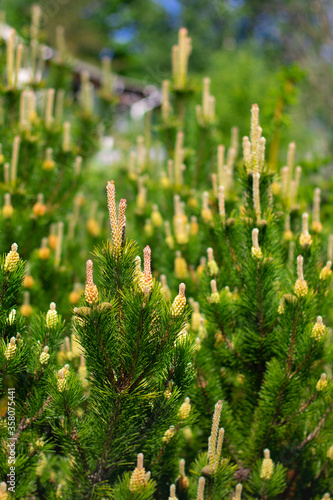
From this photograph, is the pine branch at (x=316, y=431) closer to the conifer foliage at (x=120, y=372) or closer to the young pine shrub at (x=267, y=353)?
the young pine shrub at (x=267, y=353)

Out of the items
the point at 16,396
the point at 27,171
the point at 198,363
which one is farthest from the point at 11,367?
the point at 27,171

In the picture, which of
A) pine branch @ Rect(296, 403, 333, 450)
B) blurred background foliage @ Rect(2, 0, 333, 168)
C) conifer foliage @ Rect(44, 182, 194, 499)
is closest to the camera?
conifer foliage @ Rect(44, 182, 194, 499)

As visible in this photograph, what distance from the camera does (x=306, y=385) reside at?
1728 mm

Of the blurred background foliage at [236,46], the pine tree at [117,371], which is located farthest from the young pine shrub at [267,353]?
the blurred background foliage at [236,46]

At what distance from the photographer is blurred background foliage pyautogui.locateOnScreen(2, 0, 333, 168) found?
24.3 feet

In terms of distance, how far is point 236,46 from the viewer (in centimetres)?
2759

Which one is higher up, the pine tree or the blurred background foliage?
the blurred background foliage

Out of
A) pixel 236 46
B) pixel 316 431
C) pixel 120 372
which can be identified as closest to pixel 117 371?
pixel 120 372

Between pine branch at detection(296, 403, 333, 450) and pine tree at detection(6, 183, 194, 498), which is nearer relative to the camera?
pine tree at detection(6, 183, 194, 498)

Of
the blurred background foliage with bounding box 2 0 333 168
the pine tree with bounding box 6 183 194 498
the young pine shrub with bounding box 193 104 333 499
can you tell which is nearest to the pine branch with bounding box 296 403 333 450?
the young pine shrub with bounding box 193 104 333 499

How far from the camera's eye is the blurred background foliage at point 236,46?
741cm

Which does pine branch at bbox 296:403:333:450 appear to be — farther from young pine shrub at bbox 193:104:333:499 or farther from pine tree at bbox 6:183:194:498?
pine tree at bbox 6:183:194:498

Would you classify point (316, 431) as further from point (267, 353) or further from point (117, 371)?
point (117, 371)

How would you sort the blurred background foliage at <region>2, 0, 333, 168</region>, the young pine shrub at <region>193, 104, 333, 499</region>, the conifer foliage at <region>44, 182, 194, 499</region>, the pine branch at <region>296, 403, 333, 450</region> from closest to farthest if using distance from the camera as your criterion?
the conifer foliage at <region>44, 182, 194, 499</region> < the young pine shrub at <region>193, 104, 333, 499</region> < the pine branch at <region>296, 403, 333, 450</region> < the blurred background foliage at <region>2, 0, 333, 168</region>
